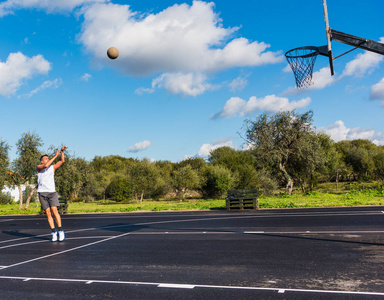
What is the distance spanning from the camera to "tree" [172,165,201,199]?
46.4 m

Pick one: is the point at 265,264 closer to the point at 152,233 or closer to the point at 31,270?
the point at 31,270

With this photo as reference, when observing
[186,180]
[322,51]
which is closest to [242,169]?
[186,180]

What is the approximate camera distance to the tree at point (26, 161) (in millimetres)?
29500

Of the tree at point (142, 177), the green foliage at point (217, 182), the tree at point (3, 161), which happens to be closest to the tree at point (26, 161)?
the tree at point (3, 161)

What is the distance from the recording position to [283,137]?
3375 centimetres

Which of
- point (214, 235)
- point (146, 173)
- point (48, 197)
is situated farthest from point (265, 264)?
point (146, 173)

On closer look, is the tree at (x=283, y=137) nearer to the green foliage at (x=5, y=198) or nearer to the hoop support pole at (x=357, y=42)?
the hoop support pole at (x=357, y=42)

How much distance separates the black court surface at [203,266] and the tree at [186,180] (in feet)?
120

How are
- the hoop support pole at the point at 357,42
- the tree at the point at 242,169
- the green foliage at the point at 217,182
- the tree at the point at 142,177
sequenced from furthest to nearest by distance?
the tree at the point at 142,177, the tree at the point at 242,169, the green foliage at the point at 217,182, the hoop support pole at the point at 357,42

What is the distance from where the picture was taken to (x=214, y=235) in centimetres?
974

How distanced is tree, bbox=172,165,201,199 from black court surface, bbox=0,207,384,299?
36.6m

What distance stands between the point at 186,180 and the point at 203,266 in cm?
4074

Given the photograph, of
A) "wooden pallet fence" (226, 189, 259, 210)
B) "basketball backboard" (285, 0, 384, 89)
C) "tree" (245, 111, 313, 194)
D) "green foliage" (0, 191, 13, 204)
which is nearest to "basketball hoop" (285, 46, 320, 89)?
"basketball backboard" (285, 0, 384, 89)

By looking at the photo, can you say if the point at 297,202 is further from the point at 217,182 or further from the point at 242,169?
the point at 242,169
